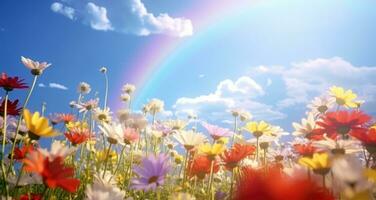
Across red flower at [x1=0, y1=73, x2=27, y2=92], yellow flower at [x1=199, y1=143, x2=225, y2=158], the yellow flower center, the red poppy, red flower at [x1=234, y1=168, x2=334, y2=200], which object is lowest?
red flower at [x1=234, y1=168, x2=334, y2=200]

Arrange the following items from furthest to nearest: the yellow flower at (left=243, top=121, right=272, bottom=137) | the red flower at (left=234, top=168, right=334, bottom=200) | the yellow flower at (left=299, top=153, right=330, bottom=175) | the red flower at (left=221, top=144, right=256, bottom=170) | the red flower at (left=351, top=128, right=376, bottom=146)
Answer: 1. the yellow flower at (left=243, top=121, right=272, bottom=137)
2. the red flower at (left=221, top=144, right=256, bottom=170)
3. the red flower at (left=351, top=128, right=376, bottom=146)
4. the yellow flower at (left=299, top=153, right=330, bottom=175)
5. the red flower at (left=234, top=168, right=334, bottom=200)

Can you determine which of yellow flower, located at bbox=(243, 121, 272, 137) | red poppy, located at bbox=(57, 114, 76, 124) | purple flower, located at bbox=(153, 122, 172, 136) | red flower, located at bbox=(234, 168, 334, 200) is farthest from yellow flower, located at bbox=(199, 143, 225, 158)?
red poppy, located at bbox=(57, 114, 76, 124)

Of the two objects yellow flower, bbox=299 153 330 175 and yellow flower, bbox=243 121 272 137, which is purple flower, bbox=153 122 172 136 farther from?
yellow flower, bbox=299 153 330 175

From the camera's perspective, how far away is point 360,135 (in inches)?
62.5

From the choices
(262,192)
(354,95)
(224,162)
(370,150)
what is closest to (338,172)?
(262,192)

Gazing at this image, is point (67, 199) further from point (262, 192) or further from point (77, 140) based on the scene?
point (262, 192)

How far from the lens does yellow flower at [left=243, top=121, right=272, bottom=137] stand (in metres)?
2.76

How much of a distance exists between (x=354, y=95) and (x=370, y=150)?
1.91 meters

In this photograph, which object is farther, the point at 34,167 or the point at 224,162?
the point at 224,162

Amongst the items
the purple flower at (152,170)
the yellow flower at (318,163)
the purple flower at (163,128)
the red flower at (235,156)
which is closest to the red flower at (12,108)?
the purple flower at (152,170)

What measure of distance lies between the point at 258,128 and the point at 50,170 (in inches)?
73.0

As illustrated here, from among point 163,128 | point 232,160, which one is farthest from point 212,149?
point 163,128

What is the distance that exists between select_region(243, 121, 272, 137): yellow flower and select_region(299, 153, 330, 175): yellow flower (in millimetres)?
1501

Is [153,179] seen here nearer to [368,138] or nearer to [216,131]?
[368,138]
